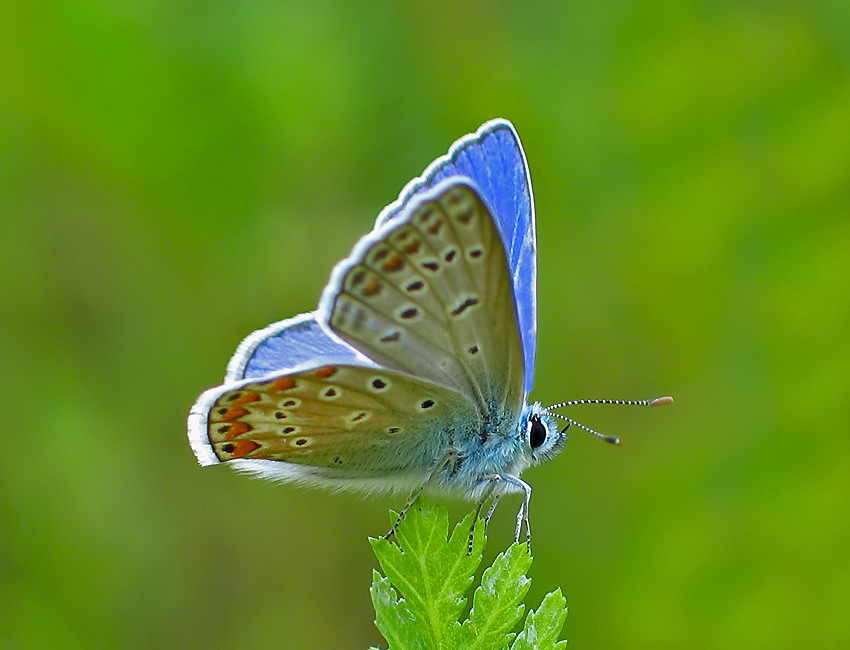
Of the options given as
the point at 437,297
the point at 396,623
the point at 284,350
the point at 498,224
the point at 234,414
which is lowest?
the point at 396,623

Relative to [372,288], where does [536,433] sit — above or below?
below

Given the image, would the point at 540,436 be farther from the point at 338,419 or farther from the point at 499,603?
the point at 499,603

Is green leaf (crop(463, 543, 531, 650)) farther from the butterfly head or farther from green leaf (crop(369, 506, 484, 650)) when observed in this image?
the butterfly head

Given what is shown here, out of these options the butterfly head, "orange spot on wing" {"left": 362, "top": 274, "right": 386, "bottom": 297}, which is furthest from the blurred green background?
"orange spot on wing" {"left": 362, "top": 274, "right": 386, "bottom": 297}

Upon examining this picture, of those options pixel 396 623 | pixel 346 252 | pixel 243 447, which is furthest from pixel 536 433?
pixel 346 252

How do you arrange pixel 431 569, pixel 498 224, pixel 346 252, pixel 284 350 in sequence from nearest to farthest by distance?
pixel 431 569, pixel 498 224, pixel 284 350, pixel 346 252

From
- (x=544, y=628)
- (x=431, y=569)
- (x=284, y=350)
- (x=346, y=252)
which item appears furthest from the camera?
(x=346, y=252)

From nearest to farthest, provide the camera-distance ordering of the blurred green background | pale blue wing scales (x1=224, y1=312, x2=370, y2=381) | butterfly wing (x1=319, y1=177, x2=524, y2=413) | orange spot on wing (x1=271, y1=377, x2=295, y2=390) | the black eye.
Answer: butterfly wing (x1=319, y1=177, x2=524, y2=413) → orange spot on wing (x1=271, y1=377, x2=295, y2=390) → pale blue wing scales (x1=224, y1=312, x2=370, y2=381) → the black eye → the blurred green background

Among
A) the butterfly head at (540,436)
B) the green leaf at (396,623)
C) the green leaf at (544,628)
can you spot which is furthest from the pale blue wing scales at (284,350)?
the green leaf at (544,628)

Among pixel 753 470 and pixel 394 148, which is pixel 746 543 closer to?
pixel 753 470
